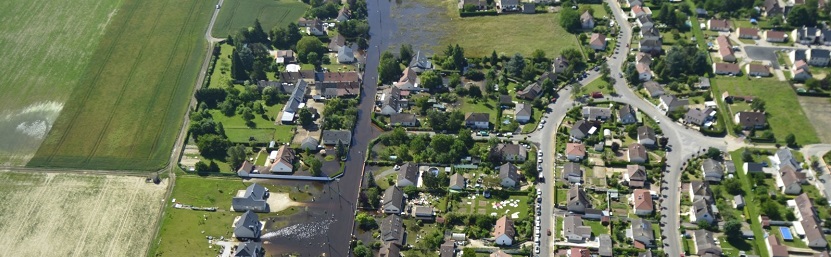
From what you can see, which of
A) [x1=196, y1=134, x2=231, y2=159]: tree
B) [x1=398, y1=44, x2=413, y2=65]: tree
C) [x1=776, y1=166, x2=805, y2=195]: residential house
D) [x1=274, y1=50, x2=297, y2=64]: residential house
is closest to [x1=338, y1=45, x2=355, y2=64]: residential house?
[x1=274, y1=50, x2=297, y2=64]: residential house

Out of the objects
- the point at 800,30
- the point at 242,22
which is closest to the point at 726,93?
the point at 800,30

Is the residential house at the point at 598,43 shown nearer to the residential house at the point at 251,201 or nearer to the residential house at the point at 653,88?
the residential house at the point at 653,88

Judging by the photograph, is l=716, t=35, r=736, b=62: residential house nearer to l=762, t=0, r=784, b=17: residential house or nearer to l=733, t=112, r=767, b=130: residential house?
l=762, t=0, r=784, b=17: residential house

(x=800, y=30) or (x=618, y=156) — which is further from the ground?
(x=800, y=30)

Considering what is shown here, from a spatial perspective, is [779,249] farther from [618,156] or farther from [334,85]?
[334,85]

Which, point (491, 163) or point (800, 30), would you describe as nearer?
point (491, 163)

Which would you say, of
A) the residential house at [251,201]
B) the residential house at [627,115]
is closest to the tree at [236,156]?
the residential house at [251,201]

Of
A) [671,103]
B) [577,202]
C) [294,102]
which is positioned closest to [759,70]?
[671,103]
